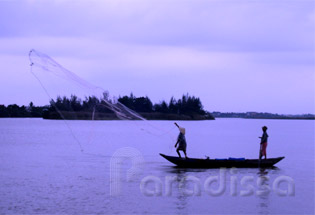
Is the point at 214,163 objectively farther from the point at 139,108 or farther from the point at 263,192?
the point at 139,108

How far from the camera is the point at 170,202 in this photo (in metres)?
18.4

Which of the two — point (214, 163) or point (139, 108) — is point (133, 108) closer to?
point (139, 108)

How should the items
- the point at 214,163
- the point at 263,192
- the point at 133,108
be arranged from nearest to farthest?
the point at 263,192
the point at 214,163
the point at 133,108

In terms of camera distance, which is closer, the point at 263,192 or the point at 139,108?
the point at 263,192

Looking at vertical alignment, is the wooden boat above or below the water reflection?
above

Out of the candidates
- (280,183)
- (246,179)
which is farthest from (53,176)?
(280,183)

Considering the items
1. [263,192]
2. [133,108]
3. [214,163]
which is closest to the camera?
[263,192]

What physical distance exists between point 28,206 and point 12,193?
110 inches

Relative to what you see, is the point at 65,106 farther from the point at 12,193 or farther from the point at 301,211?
the point at 301,211

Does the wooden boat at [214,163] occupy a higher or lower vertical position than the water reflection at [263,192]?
higher

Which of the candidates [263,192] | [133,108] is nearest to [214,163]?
[263,192]

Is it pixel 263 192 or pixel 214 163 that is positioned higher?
pixel 214 163

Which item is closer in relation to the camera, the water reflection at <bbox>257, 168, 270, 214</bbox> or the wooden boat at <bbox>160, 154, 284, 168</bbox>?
the water reflection at <bbox>257, 168, 270, 214</bbox>

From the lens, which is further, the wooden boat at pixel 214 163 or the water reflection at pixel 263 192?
the wooden boat at pixel 214 163
